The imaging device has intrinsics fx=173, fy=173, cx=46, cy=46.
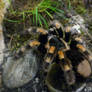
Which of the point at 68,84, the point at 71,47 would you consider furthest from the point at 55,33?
the point at 68,84

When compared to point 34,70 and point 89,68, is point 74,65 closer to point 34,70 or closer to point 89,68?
point 89,68

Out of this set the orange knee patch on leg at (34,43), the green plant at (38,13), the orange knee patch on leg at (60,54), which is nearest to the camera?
the orange knee patch on leg at (60,54)

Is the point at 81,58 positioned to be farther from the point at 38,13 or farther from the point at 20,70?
the point at 38,13

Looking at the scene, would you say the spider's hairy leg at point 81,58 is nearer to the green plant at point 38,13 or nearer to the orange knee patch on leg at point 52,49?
the orange knee patch on leg at point 52,49

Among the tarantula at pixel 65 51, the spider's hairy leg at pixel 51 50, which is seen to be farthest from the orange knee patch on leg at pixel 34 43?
the spider's hairy leg at pixel 51 50

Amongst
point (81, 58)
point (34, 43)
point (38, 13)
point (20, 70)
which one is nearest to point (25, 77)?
point (20, 70)

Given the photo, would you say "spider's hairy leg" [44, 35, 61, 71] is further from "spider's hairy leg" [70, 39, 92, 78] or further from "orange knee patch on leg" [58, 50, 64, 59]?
"spider's hairy leg" [70, 39, 92, 78]

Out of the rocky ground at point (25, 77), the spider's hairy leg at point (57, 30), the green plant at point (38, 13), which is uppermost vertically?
the green plant at point (38, 13)
